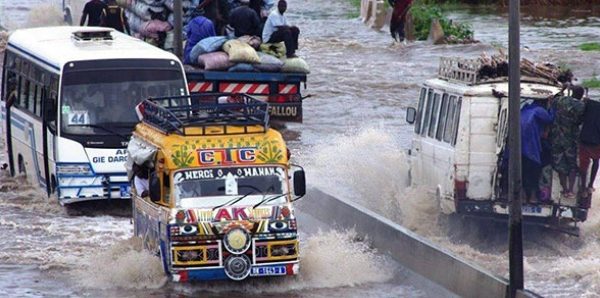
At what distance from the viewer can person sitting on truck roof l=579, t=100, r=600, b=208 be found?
1742cm

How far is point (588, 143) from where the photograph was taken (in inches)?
689

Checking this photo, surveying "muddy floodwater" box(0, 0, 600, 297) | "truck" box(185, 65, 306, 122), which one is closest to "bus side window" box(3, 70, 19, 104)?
"muddy floodwater" box(0, 0, 600, 297)

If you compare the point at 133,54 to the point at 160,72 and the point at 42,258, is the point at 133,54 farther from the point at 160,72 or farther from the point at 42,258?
the point at 42,258

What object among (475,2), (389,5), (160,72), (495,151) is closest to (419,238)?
(495,151)

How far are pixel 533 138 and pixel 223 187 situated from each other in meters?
3.80

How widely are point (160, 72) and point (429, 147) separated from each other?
15.7 ft

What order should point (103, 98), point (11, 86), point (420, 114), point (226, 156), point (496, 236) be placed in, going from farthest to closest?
point (11, 86)
point (103, 98)
point (420, 114)
point (496, 236)
point (226, 156)

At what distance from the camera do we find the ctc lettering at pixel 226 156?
16.1m

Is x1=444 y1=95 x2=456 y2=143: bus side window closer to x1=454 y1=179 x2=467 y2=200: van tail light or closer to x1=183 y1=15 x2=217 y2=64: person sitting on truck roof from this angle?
x1=454 y1=179 x2=467 y2=200: van tail light

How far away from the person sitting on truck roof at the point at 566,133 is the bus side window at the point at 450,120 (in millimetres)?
1272

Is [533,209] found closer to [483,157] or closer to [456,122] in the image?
[483,157]

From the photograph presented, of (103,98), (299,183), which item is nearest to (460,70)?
(299,183)

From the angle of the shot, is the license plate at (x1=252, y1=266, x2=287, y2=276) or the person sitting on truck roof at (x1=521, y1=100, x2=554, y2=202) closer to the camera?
the license plate at (x1=252, y1=266, x2=287, y2=276)

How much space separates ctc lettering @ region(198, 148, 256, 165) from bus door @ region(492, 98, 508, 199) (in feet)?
10.1
